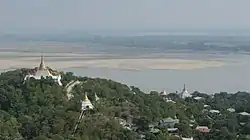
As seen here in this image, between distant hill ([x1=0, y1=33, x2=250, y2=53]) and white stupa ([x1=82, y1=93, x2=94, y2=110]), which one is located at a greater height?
white stupa ([x1=82, y1=93, x2=94, y2=110])

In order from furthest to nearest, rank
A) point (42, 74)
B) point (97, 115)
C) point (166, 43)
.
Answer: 1. point (166, 43)
2. point (42, 74)
3. point (97, 115)

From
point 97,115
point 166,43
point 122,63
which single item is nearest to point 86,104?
point 97,115

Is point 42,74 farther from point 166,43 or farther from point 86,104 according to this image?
point 166,43

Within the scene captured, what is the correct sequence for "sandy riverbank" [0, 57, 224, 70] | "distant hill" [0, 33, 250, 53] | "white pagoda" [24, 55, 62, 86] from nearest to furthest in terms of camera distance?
"white pagoda" [24, 55, 62, 86] → "sandy riverbank" [0, 57, 224, 70] → "distant hill" [0, 33, 250, 53]

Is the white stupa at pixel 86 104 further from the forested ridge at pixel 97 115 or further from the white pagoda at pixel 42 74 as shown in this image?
the white pagoda at pixel 42 74

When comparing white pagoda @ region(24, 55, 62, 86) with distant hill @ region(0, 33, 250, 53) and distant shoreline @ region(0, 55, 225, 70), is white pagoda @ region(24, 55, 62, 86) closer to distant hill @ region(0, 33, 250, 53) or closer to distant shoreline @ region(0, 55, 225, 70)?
distant shoreline @ region(0, 55, 225, 70)

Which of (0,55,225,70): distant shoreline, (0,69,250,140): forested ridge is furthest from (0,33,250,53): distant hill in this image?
(0,69,250,140): forested ridge
